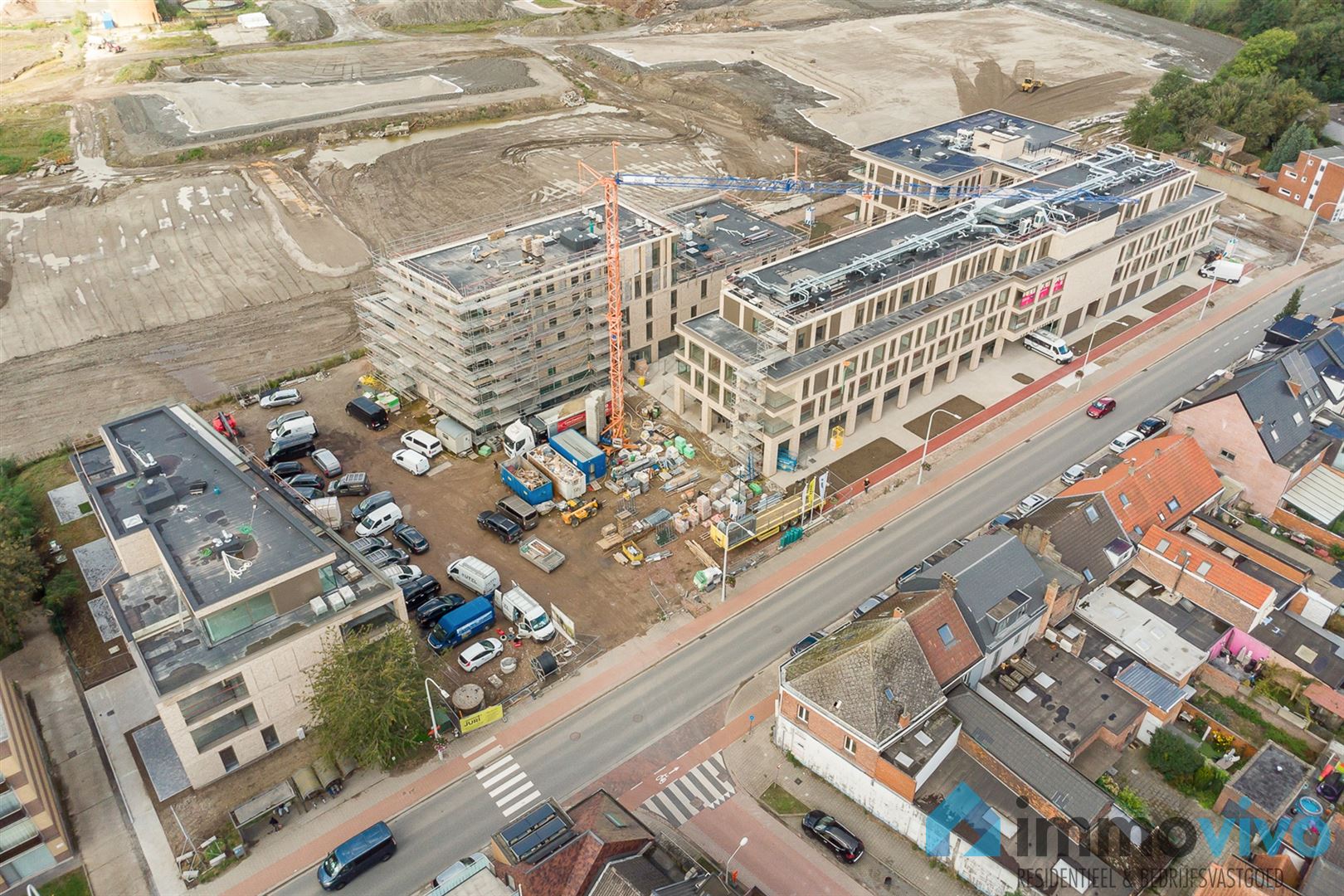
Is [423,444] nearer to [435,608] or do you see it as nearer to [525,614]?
[435,608]

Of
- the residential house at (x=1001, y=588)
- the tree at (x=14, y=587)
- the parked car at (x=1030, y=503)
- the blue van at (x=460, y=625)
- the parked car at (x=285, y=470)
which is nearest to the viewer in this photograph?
the residential house at (x=1001, y=588)

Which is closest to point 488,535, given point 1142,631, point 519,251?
point 519,251

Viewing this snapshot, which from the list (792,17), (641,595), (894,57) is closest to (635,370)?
(641,595)

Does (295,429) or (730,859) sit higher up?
(295,429)

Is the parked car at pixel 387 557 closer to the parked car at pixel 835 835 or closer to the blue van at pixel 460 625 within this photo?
the blue van at pixel 460 625

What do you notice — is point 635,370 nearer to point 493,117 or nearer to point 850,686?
point 850,686

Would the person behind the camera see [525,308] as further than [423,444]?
No

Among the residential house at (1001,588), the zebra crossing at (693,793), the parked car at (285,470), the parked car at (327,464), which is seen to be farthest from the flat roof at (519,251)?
the zebra crossing at (693,793)

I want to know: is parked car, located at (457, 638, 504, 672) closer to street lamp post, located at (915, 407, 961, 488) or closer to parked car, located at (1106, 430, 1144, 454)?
street lamp post, located at (915, 407, 961, 488)
